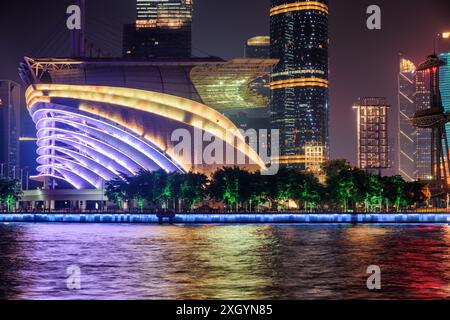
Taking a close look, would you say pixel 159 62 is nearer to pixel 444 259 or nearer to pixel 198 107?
pixel 198 107

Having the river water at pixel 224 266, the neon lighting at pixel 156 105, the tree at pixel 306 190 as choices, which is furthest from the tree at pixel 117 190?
the river water at pixel 224 266

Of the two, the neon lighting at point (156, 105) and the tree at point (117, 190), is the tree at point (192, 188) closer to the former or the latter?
the tree at point (117, 190)

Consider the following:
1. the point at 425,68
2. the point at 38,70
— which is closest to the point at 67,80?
the point at 38,70

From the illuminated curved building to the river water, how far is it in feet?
211

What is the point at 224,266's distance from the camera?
182ft

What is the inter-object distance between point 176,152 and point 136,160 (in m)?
8.63

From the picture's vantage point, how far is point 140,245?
74375mm

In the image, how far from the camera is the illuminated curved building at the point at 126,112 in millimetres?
149500

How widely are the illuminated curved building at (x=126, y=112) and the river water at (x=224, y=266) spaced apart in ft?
211

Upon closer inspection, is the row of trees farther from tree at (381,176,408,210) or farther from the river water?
the river water

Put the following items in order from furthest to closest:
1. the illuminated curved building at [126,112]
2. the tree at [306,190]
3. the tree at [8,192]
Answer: the tree at [8,192] → the illuminated curved building at [126,112] → the tree at [306,190]

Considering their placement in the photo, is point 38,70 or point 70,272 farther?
point 38,70

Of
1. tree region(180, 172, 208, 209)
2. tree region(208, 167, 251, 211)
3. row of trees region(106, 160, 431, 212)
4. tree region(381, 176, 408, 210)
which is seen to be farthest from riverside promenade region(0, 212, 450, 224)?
tree region(381, 176, 408, 210)
